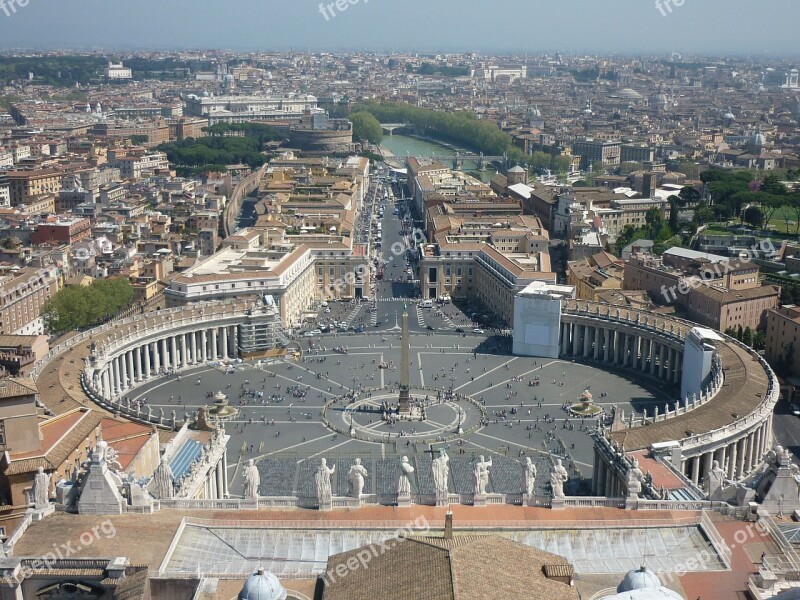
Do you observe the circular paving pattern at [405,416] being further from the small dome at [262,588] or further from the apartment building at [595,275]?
the small dome at [262,588]

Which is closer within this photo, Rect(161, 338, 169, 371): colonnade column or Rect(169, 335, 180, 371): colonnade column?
Rect(161, 338, 169, 371): colonnade column

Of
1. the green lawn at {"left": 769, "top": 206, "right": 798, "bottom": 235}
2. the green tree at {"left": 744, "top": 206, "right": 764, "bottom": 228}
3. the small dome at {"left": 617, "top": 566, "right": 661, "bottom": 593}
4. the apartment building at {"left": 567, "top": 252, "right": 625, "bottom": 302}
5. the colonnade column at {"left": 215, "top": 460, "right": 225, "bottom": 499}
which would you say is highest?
the small dome at {"left": 617, "top": 566, "right": 661, "bottom": 593}

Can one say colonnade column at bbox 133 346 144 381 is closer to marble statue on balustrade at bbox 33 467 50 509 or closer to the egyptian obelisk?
the egyptian obelisk

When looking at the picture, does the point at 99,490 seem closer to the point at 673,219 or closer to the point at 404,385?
the point at 404,385

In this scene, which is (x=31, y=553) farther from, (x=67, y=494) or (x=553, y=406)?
(x=553, y=406)

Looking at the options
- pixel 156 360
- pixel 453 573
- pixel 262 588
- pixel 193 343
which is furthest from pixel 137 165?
pixel 453 573

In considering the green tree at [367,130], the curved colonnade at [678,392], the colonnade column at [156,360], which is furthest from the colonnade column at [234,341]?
the green tree at [367,130]

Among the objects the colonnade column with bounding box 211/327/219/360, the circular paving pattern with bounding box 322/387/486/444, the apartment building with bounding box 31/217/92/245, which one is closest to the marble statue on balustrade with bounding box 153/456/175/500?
the circular paving pattern with bounding box 322/387/486/444

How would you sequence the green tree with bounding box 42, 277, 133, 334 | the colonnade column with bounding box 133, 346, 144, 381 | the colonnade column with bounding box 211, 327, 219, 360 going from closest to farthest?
the colonnade column with bounding box 133, 346, 144, 381 → the colonnade column with bounding box 211, 327, 219, 360 → the green tree with bounding box 42, 277, 133, 334
